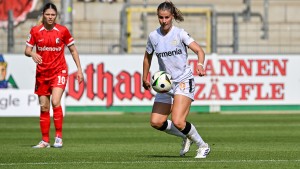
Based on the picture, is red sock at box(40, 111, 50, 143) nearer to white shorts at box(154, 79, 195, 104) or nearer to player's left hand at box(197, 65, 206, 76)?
white shorts at box(154, 79, 195, 104)

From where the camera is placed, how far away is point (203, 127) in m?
21.9

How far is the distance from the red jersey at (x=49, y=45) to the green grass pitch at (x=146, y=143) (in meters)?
1.25

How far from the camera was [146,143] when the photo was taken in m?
17.3

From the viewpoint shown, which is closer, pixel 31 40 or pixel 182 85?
pixel 182 85

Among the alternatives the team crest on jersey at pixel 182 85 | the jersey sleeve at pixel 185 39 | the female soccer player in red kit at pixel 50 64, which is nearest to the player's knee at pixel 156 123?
the team crest on jersey at pixel 182 85

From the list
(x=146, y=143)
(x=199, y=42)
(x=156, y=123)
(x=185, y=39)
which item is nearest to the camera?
(x=185, y=39)

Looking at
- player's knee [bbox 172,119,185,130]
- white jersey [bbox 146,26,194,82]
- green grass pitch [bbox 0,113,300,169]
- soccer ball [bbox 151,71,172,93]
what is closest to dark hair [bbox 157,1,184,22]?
white jersey [bbox 146,26,194,82]

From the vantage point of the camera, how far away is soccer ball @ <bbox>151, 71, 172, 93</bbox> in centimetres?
1348

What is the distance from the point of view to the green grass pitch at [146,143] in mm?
12984

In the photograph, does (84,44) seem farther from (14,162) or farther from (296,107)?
(14,162)

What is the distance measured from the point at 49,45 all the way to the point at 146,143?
2.53 m

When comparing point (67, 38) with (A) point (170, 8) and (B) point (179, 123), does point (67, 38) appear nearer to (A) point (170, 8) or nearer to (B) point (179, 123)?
(A) point (170, 8)

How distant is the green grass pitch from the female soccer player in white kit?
476 mm

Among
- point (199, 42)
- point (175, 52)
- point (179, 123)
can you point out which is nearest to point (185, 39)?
point (175, 52)
